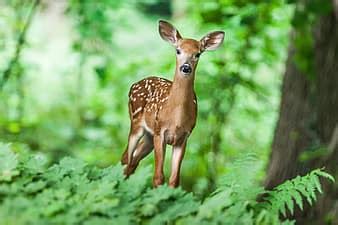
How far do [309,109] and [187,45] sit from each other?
2362 mm

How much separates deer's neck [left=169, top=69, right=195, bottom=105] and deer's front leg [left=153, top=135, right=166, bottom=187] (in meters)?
0.12

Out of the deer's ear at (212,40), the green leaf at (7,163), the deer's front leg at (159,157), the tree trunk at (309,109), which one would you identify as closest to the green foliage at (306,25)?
the deer's ear at (212,40)

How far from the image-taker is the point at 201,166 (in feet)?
22.3

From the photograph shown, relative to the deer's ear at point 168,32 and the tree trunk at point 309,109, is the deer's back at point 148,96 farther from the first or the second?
the tree trunk at point 309,109

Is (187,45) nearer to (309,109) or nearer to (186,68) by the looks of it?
(186,68)

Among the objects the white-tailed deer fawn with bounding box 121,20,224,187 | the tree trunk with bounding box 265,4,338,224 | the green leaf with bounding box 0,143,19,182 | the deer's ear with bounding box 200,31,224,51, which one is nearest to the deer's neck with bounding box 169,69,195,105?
the white-tailed deer fawn with bounding box 121,20,224,187

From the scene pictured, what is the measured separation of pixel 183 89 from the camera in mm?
2605

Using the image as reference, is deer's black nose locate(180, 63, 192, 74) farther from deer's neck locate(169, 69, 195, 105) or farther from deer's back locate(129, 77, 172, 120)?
deer's back locate(129, 77, 172, 120)

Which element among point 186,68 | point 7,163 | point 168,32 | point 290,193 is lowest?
point 290,193

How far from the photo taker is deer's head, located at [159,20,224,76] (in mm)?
2572

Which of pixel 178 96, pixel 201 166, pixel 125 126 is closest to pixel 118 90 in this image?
pixel 125 126

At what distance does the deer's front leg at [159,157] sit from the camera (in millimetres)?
2584

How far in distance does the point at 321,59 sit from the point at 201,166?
2.20 m

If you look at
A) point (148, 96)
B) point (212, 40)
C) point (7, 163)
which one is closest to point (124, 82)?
point (148, 96)
